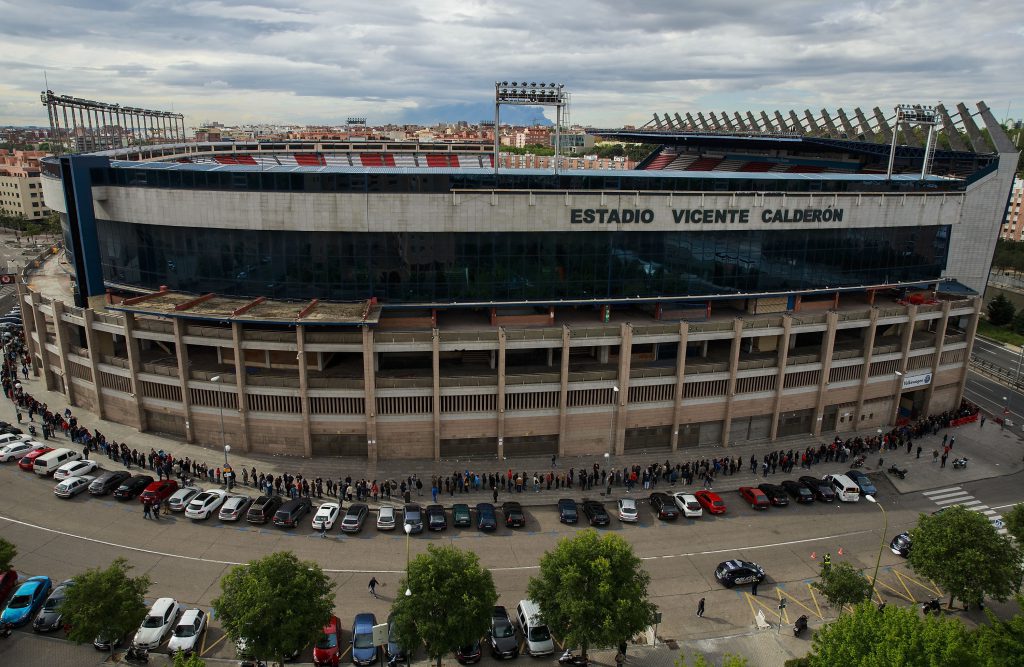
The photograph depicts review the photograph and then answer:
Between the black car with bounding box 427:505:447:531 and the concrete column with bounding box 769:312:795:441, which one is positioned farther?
the concrete column with bounding box 769:312:795:441

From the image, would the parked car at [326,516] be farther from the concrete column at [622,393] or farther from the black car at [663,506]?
the concrete column at [622,393]

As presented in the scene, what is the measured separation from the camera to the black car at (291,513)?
3728 centimetres

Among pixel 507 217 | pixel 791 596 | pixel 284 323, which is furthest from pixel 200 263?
pixel 791 596

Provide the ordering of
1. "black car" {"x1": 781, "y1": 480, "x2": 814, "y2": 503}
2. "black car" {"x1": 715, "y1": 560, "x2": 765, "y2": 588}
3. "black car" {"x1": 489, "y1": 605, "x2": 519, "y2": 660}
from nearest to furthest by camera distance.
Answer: "black car" {"x1": 489, "y1": 605, "x2": 519, "y2": 660} → "black car" {"x1": 715, "y1": 560, "x2": 765, "y2": 588} → "black car" {"x1": 781, "y1": 480, "x2": 814, "y2": 503}

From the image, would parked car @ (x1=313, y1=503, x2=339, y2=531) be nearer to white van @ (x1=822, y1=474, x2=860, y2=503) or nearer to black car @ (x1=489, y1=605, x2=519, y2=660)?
black car @ (x1=489, y1=605, x2=519, y2=660)

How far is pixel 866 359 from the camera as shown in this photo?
52.2m

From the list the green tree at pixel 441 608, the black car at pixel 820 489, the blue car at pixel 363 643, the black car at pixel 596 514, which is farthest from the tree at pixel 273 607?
the black car at pixel 820 489

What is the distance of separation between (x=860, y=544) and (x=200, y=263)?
1822 inches

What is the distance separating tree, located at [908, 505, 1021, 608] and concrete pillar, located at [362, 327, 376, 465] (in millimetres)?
28533

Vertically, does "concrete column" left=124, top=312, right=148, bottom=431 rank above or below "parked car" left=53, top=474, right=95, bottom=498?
above

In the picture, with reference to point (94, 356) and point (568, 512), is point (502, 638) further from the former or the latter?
point (94, 356)

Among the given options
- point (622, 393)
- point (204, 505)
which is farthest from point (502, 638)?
point (622, 393)

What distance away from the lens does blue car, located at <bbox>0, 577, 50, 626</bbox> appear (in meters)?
28.9

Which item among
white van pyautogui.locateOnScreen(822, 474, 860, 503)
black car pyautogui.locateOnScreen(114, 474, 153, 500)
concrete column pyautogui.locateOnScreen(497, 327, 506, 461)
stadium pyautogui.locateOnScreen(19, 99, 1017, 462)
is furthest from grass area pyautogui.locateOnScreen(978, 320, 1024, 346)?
black car pyautogui.locateOnScreen(114, 474, 153, 500)
